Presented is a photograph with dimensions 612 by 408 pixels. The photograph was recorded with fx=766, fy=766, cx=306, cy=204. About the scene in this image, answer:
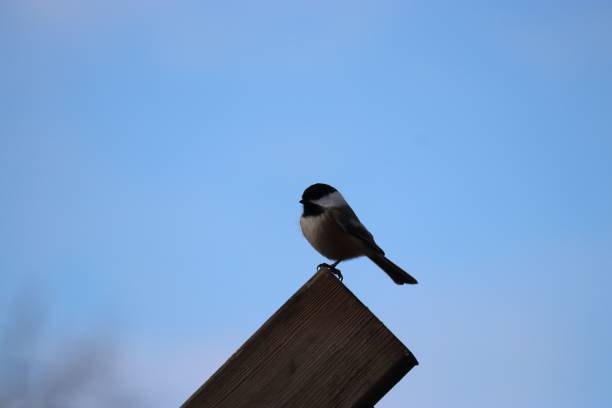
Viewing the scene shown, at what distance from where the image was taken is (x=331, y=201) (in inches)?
250

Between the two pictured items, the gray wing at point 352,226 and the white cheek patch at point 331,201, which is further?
the white cheek patch at point 331,201

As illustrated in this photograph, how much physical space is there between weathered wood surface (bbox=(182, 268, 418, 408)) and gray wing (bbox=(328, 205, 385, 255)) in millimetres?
4139

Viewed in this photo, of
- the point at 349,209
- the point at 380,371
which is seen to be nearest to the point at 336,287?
the point at 380,371

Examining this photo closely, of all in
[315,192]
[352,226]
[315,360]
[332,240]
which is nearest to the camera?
[315,360]

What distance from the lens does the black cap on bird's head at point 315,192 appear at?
6.40m

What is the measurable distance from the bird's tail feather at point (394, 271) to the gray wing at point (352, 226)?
0.60 ft

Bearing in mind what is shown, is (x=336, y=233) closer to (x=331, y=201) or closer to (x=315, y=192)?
(x=331, y=201)

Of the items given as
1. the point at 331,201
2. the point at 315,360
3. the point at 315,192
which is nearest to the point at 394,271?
the point at 331,201

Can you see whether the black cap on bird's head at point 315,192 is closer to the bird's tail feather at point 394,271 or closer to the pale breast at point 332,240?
the pale breast at point 332,240

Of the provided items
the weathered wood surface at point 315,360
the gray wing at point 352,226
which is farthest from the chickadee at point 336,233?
the weathered wood surface at point 315,360

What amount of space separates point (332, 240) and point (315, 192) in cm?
49

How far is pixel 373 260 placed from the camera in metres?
5.98

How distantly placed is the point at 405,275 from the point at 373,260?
0.53 meters

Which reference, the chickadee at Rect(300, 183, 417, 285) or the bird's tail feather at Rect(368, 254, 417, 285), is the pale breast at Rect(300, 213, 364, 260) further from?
the bird's tail feather at Rect(368, 254, 417, 285)
